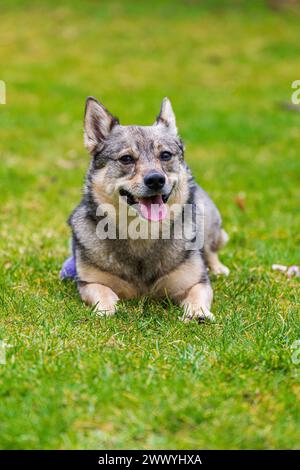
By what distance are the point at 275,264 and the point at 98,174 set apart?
1.93 metres

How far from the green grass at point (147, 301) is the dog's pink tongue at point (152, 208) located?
2.04 feet

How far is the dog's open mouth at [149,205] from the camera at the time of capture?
15.3 ft

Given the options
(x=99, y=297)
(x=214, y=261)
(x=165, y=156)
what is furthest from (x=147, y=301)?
(x=214, y=261)

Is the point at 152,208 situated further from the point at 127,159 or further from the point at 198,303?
the point at 198,303

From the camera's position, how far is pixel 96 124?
16.6 feet

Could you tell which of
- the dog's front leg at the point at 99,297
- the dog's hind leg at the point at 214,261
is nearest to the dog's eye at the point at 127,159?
the dog's front leg at the point at 99,297

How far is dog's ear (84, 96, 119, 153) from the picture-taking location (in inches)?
198

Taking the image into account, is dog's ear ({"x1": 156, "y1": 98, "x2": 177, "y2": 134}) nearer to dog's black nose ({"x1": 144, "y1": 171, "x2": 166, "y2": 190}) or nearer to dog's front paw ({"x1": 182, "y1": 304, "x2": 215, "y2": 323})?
dog's black nose ({"x1": 144, "y1": 171, "x2": 166, "y2": 190})

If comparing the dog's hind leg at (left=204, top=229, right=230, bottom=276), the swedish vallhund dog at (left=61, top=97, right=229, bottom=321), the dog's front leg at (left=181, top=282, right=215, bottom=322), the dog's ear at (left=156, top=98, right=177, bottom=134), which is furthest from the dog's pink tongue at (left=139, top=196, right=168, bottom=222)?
the dog's hind leg at (left=204, top=229, right=230, bottom=276)

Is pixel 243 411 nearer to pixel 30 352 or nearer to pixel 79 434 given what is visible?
pixel 79 434

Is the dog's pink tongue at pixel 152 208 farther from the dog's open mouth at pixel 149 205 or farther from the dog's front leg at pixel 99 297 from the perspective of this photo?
the dog's front leg at pixel 99 297

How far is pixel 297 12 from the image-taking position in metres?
22.2

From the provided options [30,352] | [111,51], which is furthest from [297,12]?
[30,352]

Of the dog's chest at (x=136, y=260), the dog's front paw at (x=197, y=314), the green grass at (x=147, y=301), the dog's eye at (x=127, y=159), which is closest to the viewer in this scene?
the green grass at (x=147, y=301)
